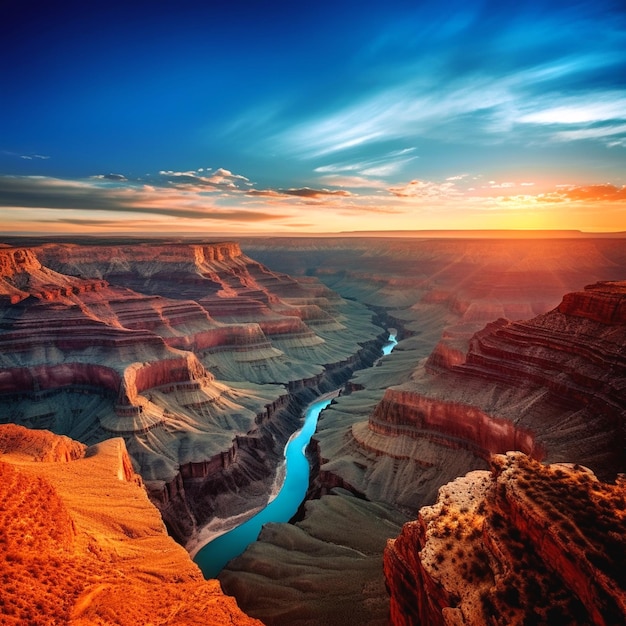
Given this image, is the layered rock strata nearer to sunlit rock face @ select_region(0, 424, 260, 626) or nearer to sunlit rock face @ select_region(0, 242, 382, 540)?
sunlit rock face @ select_region(0, 242, 382, 540)

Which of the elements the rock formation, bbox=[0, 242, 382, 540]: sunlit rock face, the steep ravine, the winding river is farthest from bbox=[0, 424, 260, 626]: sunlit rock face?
bbox=[0, 242, 382, 540]: sunlit rock face

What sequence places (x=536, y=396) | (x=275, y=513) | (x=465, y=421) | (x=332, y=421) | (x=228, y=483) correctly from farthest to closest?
(x=332, y=421)
(x=228, y=483)
(x=275, y=513)
(x=465, y=421)
(x=536, y=396)

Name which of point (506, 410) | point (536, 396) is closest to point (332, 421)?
point (506, 410)

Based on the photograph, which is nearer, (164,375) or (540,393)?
(540,393)

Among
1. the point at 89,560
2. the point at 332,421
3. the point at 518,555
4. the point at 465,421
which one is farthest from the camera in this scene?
the point at 332,421

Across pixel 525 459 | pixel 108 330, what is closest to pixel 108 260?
pixel 108 330

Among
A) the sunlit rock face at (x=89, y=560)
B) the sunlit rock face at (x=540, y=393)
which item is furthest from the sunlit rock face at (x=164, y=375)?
the sunlit rock face at (x=540, y=393)

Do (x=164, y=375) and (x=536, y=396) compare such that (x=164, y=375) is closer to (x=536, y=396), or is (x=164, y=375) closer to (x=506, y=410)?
(x=506, y=410)
